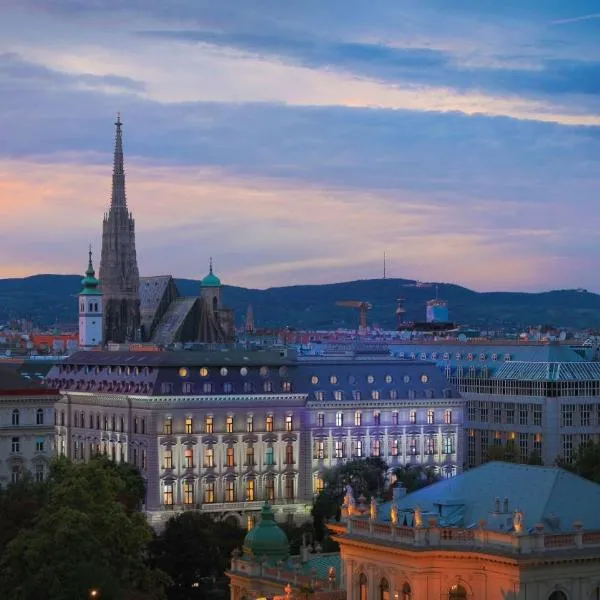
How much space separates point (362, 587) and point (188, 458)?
100 m

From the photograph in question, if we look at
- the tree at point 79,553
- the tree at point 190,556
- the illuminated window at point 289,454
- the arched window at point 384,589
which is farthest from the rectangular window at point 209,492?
the arched window at point 384,589

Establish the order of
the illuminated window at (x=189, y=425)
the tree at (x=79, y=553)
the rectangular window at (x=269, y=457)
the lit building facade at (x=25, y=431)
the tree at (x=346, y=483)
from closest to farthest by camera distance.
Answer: the tree at (x=79, y=553)
the tree at (x=346, y=483)
the lit building facade at (x=25, y=431)
the illuminated window at (x=189, y=425)
the rectangular window at (x=269, y=457)

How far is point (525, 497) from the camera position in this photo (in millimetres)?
87750

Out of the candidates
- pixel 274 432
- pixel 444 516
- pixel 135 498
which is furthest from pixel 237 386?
pixel 444 516

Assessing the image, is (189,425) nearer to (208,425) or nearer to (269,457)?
(208,425)

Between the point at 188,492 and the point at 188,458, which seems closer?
the point at 188,492

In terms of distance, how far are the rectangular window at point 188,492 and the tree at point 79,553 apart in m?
62.9

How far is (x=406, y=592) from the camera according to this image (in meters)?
85.9

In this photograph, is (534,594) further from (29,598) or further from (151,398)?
(151,398)

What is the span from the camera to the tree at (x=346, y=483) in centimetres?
17000

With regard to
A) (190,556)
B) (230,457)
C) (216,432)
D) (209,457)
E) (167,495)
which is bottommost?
(190,556)

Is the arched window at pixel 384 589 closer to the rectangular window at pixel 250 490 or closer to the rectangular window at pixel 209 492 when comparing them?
the rectangular window at pixel 209 492

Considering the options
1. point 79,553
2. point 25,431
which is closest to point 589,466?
point 25,431

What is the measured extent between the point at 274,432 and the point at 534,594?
113971 mm
